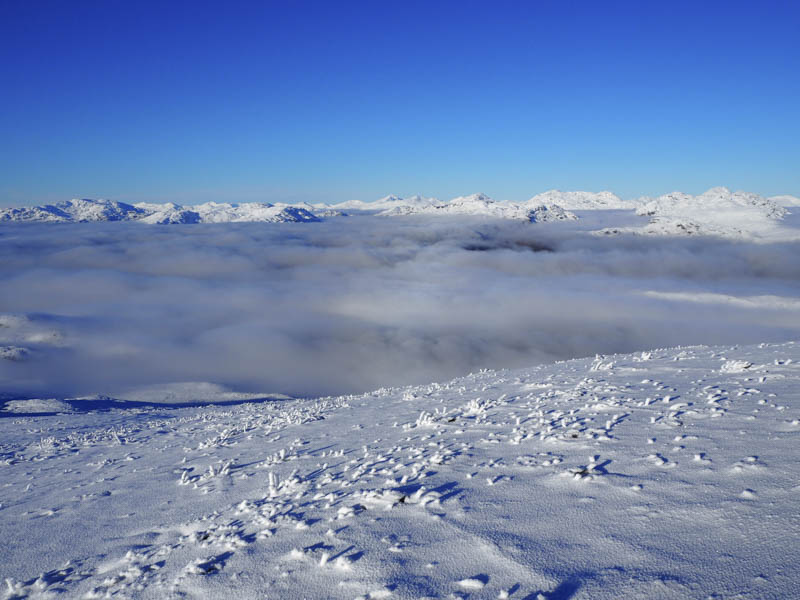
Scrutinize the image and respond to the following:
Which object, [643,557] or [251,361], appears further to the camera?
[251,361]

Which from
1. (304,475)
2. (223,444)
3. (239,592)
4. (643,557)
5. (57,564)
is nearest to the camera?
(643,557)

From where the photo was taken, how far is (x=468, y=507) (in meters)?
6.57

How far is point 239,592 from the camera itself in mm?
5227

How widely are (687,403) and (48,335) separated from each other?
9118 inches

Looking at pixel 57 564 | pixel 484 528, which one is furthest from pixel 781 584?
pixel 57 564

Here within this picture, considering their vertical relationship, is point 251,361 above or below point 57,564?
below

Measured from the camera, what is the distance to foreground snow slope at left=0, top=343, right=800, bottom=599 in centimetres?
476

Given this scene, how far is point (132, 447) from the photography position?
55.1 feet

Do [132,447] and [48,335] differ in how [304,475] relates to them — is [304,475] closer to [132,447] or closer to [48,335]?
[132,447]

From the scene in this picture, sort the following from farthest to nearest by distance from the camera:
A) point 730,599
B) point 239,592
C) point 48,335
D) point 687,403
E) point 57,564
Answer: point 48,335
point 687,403
point 57,564
point 239,592
point 730,599

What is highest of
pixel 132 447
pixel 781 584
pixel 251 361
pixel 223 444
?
pixel 781 584

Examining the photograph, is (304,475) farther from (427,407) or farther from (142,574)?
(427,407)

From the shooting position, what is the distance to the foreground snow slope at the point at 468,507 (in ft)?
15.6

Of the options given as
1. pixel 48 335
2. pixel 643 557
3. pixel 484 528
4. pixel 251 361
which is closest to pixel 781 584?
pixel 643 557
